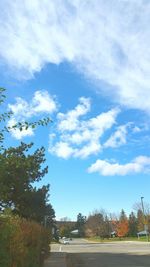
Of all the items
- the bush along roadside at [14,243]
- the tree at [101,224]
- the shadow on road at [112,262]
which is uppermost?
the tree at [101,224]

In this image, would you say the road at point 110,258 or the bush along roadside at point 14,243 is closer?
the bush along roadside at point 14,243

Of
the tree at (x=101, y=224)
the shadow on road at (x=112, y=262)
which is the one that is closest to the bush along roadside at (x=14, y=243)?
the shadow on road at (x=112, y=262)

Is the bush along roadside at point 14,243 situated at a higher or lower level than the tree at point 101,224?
lower

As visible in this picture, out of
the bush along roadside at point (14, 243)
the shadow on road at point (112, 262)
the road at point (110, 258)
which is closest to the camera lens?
the bush along roadside at point (14, 243)

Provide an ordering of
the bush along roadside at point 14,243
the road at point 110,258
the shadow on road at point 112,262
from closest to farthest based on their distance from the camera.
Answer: the bush along roadside at point 14,243
the shadow on road at point 112,262
the road at point 110,258

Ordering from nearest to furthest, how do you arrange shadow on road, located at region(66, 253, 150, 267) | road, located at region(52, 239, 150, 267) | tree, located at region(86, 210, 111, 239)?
shadow on road, located at region(66, 253, 150, 267) < road, located at region(52, 239, 150, 267) < tree, located at region(86, 210, 111, 239)

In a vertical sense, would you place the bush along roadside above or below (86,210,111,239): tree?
below

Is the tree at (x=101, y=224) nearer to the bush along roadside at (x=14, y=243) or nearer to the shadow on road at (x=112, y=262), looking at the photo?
the shadow on road at (x=112, y=262)

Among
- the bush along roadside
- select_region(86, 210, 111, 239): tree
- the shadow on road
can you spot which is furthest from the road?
select_region(86, 210, 111, 239): tree

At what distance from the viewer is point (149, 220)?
11981cm

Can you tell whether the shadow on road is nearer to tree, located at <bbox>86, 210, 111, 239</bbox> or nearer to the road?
the road

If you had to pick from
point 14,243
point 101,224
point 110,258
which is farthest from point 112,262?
point 101,224

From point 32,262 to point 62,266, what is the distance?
1014 centimetres

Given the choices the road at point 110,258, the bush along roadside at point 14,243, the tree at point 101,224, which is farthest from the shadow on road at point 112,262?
the tree at point 101,224
